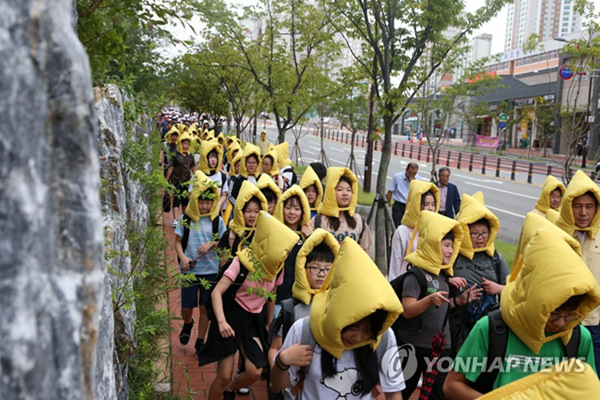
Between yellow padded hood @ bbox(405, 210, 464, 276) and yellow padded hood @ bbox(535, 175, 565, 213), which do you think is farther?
yellow padded hood @ bbox(535, 175, 565, 213)

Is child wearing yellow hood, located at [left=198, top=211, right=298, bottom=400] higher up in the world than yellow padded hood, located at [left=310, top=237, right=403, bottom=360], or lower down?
lower down

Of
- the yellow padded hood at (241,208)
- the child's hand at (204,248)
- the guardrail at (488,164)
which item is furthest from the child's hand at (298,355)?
A: the guardrail at (488,164)

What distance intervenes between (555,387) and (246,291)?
2629 mm

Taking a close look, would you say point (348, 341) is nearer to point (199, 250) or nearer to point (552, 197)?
point (199, 250)

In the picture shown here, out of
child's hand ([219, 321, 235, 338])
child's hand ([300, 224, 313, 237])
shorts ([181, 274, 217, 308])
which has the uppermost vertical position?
child's hand ([300, 224, 313, 237])

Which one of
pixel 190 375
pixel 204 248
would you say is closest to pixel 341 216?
pixel 204 248

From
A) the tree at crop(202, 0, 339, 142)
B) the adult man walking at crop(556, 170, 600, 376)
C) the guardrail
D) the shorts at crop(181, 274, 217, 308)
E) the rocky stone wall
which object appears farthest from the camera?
the guardrail

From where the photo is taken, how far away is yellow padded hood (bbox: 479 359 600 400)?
6.34ft

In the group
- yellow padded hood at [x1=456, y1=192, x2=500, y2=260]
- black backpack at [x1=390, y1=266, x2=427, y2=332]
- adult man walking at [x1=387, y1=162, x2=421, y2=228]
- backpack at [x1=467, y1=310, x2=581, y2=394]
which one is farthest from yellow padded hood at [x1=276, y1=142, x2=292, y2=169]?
backpack at [x1=467, y1=310, x2=581, y2=394]

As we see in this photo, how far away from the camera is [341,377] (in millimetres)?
2859

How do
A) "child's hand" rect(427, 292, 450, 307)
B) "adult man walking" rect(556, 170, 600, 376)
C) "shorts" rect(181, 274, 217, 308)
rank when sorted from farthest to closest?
"shorts" rect(181, 274, 217, 308) < "adult man walking" rect(556, 170, 600, 376) < "child's hand" rect(427, 292, 450, 307)

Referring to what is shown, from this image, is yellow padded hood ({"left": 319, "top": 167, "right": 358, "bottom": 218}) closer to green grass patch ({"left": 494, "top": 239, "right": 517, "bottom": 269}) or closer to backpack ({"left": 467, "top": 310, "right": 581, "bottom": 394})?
backpack ({"left": 467, "top": 310, "right": 581, "bottom": 394})

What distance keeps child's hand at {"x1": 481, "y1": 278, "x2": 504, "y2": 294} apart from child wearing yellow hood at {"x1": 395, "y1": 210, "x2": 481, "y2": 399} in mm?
80

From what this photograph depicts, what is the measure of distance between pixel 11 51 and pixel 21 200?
21cm
